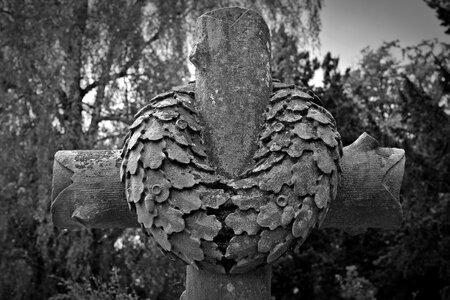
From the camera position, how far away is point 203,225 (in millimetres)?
1712

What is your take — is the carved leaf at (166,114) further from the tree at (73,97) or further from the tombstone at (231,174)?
the tree at (73,97)

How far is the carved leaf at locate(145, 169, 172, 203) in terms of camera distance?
1.73m

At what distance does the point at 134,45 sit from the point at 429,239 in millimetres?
3953

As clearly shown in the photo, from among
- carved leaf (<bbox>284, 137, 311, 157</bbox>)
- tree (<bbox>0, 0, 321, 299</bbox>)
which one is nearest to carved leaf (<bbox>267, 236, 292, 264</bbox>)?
carved leaf (<bbox>284, 137, 311, 157</bbox>)

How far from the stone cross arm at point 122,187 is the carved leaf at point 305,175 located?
0.93 feet

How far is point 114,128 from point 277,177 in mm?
6022

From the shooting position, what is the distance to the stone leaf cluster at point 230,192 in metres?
1.72

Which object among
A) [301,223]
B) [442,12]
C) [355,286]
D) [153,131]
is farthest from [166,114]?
[355,286]

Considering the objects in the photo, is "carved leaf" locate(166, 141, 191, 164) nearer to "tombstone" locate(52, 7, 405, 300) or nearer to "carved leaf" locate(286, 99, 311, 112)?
"tombstone" locate(52, 7, 405, 300)

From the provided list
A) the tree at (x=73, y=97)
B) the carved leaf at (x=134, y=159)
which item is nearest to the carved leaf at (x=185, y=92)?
the carved leaf at (x=134, y=159)

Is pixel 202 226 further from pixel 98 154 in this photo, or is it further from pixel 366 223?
pixel 366 223

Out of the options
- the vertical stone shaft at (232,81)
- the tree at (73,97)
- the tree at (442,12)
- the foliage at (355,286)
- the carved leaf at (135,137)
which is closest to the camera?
the carved leaf at (135,137)

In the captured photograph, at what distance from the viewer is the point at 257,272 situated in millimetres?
1904

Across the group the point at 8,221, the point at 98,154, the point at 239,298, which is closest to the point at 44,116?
the point at 8,221
